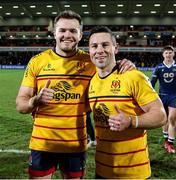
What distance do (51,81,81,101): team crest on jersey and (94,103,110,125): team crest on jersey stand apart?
352mm

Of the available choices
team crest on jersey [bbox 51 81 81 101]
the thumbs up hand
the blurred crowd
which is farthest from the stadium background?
the thumbs up hand

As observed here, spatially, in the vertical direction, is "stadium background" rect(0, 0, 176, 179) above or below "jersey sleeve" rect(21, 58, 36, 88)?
above

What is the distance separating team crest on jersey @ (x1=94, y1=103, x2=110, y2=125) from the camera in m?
2.92

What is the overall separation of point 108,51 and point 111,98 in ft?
1.30

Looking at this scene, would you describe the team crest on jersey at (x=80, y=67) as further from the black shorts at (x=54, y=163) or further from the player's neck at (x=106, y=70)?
the black shorts at (x=54, y=163)

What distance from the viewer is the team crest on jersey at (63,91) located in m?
3.23

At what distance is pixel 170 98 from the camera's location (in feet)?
23.1

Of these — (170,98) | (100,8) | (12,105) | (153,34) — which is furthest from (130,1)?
(170,98)

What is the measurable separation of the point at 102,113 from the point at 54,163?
744 mm

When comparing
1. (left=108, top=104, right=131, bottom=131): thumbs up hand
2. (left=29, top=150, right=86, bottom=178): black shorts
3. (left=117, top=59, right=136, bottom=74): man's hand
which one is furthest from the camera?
(left=29, top=150, right=86, bottom=178): black shorts

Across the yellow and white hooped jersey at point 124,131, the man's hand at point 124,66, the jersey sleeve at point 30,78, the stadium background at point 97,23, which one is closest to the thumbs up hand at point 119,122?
the yellow and white hooped jersey at point 124,131

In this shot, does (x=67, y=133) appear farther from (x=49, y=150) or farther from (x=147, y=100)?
(x=147, y=100)

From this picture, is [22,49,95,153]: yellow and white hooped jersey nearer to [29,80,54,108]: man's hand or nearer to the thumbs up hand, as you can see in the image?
[29,80,54,108]: man's hand

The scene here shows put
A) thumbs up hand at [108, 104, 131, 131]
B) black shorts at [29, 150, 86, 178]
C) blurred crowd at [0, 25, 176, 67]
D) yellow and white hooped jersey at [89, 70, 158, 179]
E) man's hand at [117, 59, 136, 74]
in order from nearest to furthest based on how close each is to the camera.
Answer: thumbs up hand at [108, 104, 131, 131]
yellow and white hooped jersey at [89, 70, 158, 179]
man's hand at [117, 59, 136, 74]
black shorts at [29, 150, 86, 178]
blurred crowd at [0, 25, 176, 67]
